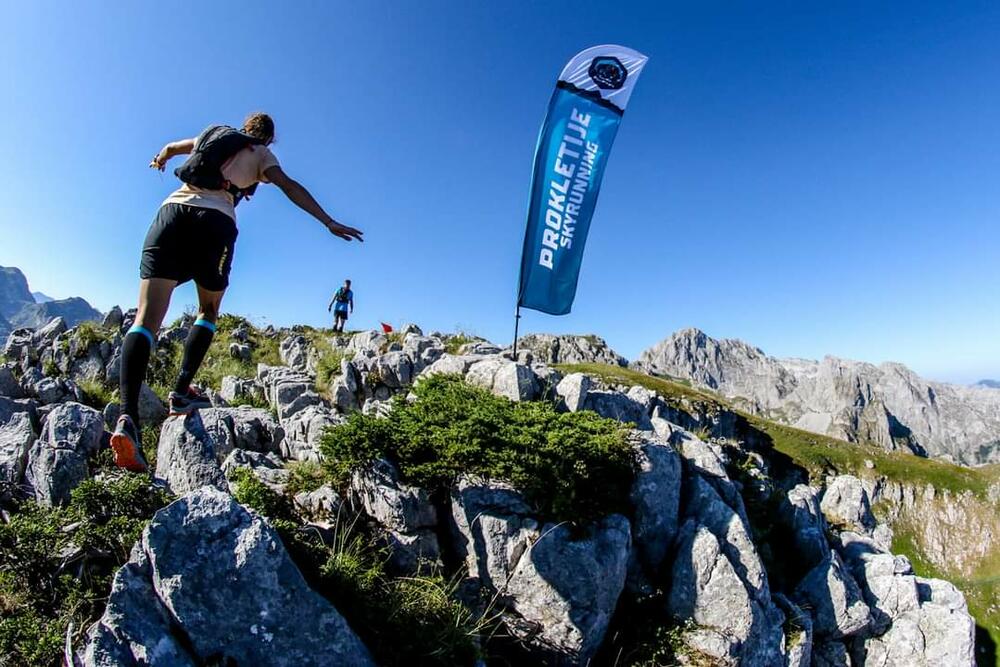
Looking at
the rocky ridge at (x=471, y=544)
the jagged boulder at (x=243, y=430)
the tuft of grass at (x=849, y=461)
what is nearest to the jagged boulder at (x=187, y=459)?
the rocky ridge at (x=471, y=544)

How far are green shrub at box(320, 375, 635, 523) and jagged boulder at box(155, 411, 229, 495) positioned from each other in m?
1.57

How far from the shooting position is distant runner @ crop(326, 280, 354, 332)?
24125 millimetres

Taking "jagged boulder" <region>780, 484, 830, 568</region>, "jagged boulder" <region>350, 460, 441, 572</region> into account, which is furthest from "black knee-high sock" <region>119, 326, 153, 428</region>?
"jagged boulder" <region>780, 484, 830, 568</region>

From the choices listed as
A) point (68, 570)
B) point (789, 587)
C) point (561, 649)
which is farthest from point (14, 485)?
point (789, 587)

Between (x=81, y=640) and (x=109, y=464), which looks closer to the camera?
(x=81, y=640)

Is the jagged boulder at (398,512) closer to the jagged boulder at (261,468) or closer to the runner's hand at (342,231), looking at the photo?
the jagged boulder at (261,468)

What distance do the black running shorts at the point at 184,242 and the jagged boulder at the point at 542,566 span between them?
5223 mm

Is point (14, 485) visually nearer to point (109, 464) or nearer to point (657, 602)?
point (109, 464)

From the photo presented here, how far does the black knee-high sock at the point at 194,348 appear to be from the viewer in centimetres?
532

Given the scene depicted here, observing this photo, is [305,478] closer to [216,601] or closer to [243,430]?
[243,430]

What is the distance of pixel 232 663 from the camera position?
4160 millimetres

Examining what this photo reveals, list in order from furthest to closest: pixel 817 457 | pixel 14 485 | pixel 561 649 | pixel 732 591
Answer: pixel 817 457
pixel 732 591
pixel 561 649
pixel 14 485

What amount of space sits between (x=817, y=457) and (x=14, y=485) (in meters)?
128

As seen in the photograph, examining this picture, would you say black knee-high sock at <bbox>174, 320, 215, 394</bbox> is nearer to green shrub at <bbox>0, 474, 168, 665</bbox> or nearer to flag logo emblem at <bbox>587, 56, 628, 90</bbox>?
green shrub at <bbox>0, 474, 168, 665</bbox>
